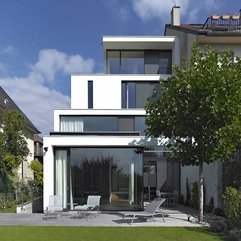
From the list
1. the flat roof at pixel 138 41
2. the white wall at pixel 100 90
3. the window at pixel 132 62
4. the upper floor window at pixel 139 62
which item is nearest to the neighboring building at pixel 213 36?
the flat roof at pixel 138 41

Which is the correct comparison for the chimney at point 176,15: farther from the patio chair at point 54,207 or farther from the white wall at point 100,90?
the patio chair at point 54,207

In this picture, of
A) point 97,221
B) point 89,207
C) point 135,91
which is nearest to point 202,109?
point 97,221

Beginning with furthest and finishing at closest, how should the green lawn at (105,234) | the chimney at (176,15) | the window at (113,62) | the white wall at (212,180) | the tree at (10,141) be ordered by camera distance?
the chimney at (176,15), the window at (113,62), the tree at (10,141), the white wall at (212,180), the green lawn at (105,234)

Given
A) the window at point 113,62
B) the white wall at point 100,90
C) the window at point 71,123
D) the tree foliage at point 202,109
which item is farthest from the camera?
the window at point 113,62

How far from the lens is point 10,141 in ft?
87.2

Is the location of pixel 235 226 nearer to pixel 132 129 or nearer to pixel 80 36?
pixel 80 36

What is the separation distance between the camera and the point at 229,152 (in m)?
15.4

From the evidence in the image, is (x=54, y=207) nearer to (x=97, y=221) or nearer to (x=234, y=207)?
(x=97, y=221)

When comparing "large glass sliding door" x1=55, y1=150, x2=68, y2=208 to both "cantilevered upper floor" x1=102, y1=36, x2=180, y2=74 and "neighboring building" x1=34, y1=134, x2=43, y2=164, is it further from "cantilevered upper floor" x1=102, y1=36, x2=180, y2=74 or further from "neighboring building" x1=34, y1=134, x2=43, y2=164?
"neighboring building" x1=34, y1=134, x2=43, y2=164

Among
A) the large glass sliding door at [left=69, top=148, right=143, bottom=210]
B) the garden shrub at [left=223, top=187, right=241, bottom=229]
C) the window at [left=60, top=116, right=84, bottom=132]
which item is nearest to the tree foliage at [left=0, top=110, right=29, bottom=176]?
the window at [left=60, top=116, right=84, bottom=132]

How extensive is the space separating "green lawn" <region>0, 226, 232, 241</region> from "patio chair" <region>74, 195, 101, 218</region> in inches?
123

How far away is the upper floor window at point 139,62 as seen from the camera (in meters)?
33.6

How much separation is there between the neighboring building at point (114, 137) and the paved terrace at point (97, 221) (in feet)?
5.06

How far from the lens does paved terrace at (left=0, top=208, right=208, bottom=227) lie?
1559 centimetres
